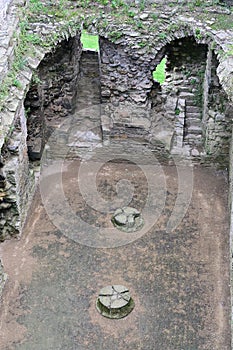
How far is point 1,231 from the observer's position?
9906 millimetres

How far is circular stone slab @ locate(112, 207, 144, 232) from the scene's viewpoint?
33.5ft

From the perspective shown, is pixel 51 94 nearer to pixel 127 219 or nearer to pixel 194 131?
pixel 194 131

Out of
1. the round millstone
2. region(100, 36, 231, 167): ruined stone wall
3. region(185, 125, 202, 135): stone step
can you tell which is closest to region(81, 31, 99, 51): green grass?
region(100, 36, 231, 167): ruined stone wall

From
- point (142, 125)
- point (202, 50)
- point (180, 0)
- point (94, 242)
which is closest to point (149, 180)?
point (142, 125)

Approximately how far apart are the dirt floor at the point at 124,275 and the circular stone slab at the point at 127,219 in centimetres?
17

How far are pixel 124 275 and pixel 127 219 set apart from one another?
49.3 inches

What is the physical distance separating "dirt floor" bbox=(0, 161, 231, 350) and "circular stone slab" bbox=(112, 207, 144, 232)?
0.17 m

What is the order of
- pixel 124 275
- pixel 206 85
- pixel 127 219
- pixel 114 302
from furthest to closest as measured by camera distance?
pixel 206 85, pixel 127 219, pixel 124 275, pixel 114 302

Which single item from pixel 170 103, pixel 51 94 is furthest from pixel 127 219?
pixel 51 94

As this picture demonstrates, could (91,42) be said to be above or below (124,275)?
above

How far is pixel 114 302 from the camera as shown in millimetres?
8648

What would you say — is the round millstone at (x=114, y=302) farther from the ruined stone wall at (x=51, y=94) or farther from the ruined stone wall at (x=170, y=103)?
the ruined stone wall at (x=170, y=103)

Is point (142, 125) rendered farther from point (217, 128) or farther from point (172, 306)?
point (172, 306)

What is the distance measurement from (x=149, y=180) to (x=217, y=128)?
66.5 inches
